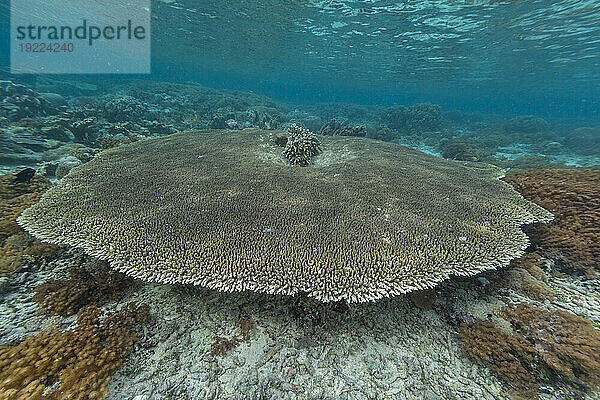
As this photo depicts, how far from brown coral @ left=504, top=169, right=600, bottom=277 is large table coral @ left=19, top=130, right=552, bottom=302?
345 mm

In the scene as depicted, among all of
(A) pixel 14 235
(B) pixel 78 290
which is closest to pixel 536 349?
(B) pixel 78 290

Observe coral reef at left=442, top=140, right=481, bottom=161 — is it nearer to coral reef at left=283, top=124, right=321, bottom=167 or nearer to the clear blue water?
coral reef at left=283, top=124, right=321, bottom=167

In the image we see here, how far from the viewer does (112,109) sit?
1664cm

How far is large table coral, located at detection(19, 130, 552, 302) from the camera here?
2945mm

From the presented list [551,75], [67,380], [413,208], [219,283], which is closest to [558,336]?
[413,208]

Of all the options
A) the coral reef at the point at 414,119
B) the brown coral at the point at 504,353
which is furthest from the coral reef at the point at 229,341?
the coral reef at the point at 414,119

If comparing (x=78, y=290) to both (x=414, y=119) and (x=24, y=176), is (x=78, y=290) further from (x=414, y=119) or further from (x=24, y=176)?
(x=414, y=119)

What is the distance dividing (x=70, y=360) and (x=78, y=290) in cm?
123

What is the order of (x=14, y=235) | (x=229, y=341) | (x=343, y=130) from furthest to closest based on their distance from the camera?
1. (x=343, y=130)
2. (x=14, y=235)
3. (x=229, y=341)

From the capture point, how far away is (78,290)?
11.2ft

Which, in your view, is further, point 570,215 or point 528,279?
point 570,215

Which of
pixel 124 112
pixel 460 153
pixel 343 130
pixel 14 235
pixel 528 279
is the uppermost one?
pixel 124 112

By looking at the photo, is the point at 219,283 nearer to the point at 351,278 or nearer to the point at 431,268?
the point at 351,278

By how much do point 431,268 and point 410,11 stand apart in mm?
27707
